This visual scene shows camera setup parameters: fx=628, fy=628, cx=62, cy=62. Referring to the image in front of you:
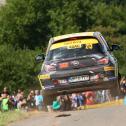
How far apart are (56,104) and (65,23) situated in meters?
43.1

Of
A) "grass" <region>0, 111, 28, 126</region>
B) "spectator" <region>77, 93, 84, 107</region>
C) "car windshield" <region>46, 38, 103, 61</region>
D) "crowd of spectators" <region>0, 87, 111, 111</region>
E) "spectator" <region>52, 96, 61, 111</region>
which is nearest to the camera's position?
"grass" <region>0, 111, 28, 126</region>

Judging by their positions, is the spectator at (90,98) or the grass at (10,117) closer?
the grass at (10,117)

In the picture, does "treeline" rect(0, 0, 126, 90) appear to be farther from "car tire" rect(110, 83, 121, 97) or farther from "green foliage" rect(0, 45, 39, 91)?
"car tire" rect(110, 83, 121, 97)

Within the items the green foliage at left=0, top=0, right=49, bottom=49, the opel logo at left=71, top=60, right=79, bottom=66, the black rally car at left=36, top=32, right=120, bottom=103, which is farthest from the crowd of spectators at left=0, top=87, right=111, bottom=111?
the green foliage at left=0, top=0, right=49, bottom=49

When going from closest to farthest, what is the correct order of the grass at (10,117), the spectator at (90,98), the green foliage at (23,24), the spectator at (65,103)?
the grass at (10,117) → the spectator at (65,103) → the spectator at (90,98) → the green foliage at (23,24)

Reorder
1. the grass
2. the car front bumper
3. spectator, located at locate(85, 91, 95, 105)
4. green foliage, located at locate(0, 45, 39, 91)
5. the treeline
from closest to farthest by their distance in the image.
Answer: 1. the grass
2. the car front bumper
3. spectator, located at locate(85, 91, 95, 105)
4. green foliage, located at locate(0, 45, 39, 91)
5. the treeline

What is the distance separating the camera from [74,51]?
16312 mm

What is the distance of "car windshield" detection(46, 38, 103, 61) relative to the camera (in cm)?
1612

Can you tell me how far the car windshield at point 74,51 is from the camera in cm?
1612

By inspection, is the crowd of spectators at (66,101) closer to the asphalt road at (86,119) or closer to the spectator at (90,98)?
the spectator at (90,98)

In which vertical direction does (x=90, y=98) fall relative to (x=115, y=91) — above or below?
below

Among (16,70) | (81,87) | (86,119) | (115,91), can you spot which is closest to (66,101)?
(115,91)

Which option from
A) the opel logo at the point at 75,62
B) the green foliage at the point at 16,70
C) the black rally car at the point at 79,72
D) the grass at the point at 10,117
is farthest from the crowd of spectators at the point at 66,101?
the green foliage at the point at 16,70

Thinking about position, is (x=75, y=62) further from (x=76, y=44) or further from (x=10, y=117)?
(x=10, y=117)
